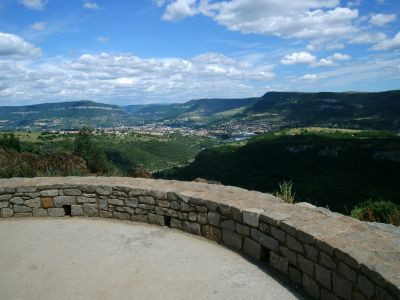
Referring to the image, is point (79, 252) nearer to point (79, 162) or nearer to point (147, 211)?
point (147, 211)

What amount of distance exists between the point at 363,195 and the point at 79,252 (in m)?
41.2

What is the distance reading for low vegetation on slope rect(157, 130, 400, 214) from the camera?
4331 cm

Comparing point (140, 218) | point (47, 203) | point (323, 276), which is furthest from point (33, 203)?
point (323, 276)

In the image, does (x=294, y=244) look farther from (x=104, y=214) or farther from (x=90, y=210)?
(x=90, y=210)

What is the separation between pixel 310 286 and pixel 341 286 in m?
0.62

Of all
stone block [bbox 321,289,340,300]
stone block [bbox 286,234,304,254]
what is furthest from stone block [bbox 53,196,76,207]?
stone block [bbox 321,289,340,300]

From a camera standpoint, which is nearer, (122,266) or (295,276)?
(295,276)

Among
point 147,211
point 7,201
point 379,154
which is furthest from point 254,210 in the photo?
point 379,154

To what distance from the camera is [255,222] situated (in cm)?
525

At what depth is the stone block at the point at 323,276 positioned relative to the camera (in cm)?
398

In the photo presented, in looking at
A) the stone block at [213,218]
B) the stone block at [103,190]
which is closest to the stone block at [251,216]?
the stone block at [213,218]

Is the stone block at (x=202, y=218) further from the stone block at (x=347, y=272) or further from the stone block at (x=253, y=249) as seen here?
the stone block at (x=347, y=272)

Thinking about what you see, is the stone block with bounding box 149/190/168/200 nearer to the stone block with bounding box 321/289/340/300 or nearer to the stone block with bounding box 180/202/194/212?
the stone block with bounding box 180/202/194/212

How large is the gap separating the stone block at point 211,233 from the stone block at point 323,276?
2067 mm
